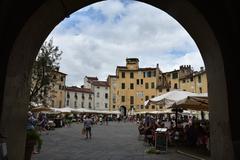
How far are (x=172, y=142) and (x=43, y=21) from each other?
11667 millimetres

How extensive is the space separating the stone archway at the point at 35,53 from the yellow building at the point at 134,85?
241 feet

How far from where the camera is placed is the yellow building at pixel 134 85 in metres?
80.1

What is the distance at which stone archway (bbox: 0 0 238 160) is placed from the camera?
5.02m

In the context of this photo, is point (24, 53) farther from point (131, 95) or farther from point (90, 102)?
point (90, 102)

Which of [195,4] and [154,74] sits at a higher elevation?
[154,74]

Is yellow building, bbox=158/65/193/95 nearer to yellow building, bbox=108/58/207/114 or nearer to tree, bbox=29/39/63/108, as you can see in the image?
yellow building, bbox=108/58/207/114

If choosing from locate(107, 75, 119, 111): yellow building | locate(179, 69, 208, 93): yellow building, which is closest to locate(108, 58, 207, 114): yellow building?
locate(107, 75, 119, 111): yellow building

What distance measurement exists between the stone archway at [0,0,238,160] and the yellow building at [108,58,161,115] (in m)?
73.4

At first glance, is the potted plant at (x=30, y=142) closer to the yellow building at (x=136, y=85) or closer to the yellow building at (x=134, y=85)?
the yellow building at (x=136, y=85)

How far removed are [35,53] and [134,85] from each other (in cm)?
7583
